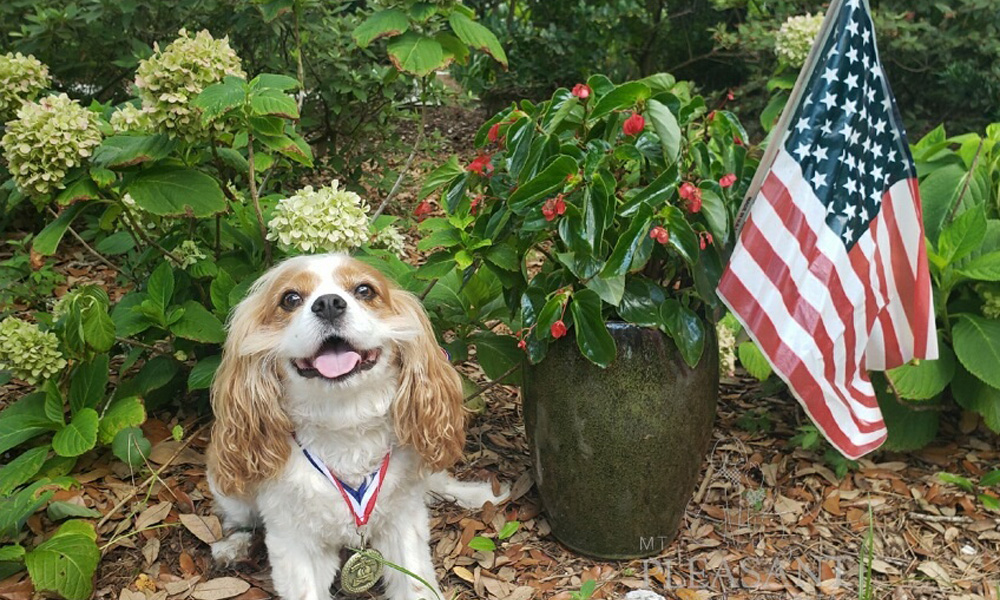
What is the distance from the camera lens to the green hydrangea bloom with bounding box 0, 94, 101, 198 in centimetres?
240

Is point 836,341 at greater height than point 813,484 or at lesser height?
greater

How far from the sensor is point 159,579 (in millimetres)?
2658

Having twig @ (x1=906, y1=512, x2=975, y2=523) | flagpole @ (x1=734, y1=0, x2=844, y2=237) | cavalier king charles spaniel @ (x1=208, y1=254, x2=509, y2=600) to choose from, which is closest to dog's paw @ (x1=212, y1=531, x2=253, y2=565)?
cavalier king charles spaniel @ (x1=208, y1=254, x2=509, y2=600)


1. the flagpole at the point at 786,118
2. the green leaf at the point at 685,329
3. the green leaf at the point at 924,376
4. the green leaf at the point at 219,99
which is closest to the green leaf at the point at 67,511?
the green leaf at the point at 219,99

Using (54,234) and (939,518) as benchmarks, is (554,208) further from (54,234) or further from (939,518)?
(939,518)

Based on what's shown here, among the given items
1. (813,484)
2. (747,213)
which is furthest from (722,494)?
(747,213)

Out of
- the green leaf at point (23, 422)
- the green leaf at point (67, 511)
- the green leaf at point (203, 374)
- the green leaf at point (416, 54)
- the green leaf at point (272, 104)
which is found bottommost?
the green leaf at point (67, 511)

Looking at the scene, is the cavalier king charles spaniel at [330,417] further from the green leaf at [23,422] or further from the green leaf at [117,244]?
the green leaf at [117,244]

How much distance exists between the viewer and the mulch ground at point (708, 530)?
2672mm

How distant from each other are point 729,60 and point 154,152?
17.1 feet

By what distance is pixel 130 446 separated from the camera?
9.37 feet

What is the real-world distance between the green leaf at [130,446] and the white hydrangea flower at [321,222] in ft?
3.15

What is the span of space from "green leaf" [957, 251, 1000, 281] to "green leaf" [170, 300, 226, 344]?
106 inches

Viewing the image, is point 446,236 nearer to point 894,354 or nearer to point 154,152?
point 154,152
